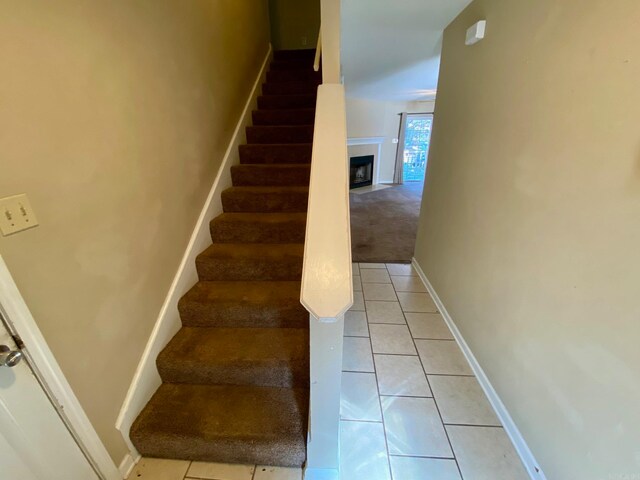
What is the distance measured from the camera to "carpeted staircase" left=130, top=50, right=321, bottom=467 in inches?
45.7

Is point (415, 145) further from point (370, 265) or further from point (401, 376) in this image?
point (401, 376)

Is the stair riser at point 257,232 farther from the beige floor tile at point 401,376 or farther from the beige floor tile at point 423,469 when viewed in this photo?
the beige floor tile at point 423,469

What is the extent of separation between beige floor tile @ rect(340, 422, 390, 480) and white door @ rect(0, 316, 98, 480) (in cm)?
105

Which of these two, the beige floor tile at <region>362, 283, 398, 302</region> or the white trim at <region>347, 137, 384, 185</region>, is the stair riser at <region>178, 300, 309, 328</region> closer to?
the beige floor tile at <region>362, 283, 398, 302</region>

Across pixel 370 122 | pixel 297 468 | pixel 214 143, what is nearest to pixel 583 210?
pixel 297 468

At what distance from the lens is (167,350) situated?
54.8 inches

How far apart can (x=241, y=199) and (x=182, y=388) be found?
128 centimetres

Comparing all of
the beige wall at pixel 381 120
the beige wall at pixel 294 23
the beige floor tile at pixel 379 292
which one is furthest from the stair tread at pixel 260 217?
the beige wall at pixel 381 120

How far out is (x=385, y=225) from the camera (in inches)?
176

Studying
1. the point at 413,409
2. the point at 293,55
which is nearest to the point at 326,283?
the point at 413,409

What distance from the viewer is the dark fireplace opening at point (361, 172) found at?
709cm

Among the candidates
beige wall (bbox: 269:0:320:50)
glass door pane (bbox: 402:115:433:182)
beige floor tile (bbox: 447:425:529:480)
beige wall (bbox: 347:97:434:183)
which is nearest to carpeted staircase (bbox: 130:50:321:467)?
beige floor tile (bbox: 447:425:529:480)

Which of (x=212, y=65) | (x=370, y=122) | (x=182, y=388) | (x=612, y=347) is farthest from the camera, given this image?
(x=370, y=122)

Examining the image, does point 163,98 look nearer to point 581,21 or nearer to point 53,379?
point 53,379
